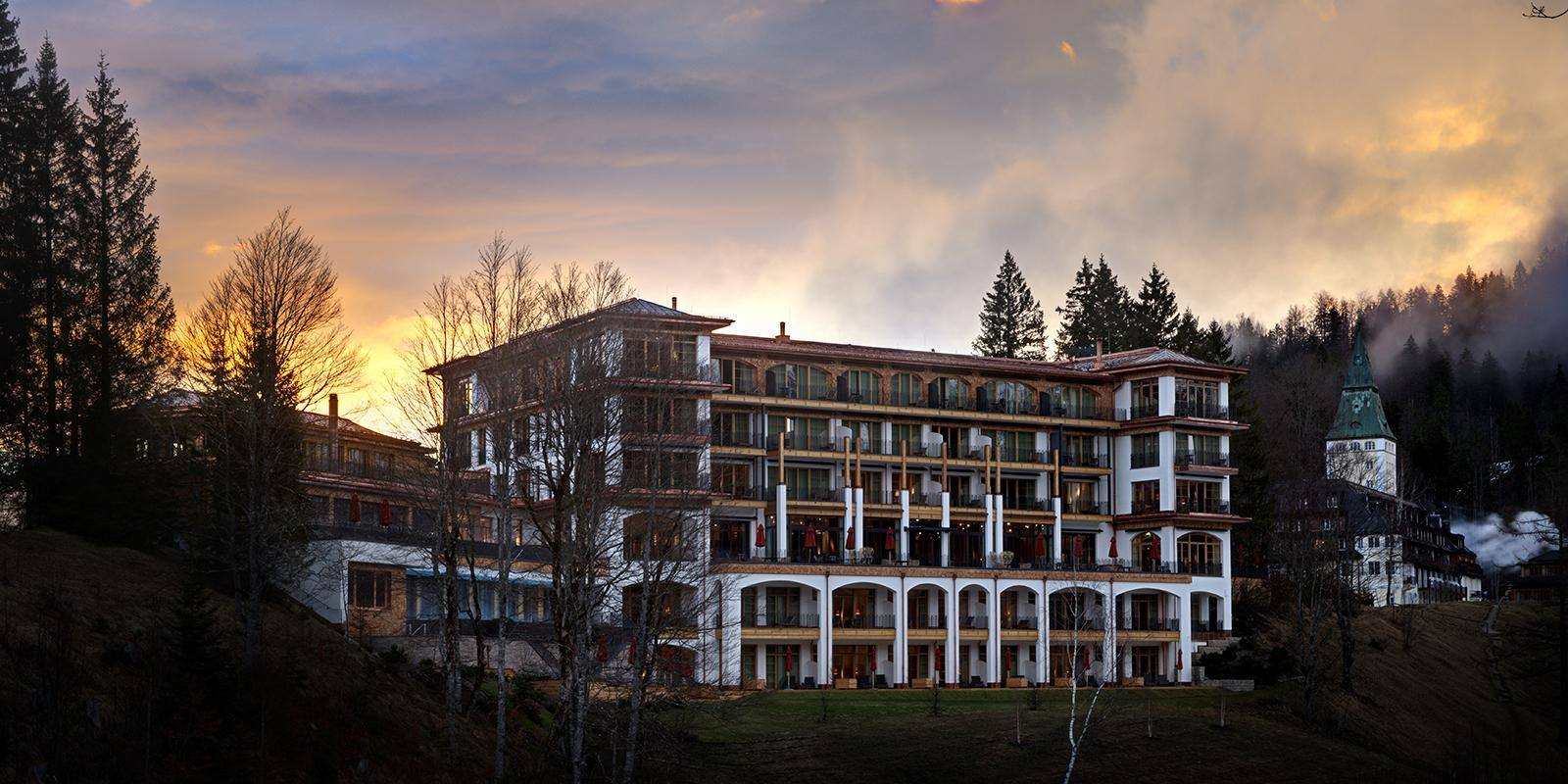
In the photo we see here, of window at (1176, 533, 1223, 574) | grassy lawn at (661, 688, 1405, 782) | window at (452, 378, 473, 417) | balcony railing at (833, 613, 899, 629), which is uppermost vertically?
window at (452, 378, 473, 417)

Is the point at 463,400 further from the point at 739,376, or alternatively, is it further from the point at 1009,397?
the point at 1009,397

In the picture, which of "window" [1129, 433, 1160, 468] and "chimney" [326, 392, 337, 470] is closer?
"chimney" [326, 392, 337, 470]

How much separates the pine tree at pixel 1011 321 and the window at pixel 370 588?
79599 millimetres

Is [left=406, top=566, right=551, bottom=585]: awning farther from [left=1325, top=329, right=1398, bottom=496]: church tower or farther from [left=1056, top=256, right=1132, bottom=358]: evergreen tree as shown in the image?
[left=1325, top=329, right=1398, bottom=496]: church tower

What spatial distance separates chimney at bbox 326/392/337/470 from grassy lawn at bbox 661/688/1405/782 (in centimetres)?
2215

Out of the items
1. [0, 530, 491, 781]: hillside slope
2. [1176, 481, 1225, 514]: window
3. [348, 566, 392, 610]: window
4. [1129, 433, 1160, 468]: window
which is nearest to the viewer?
[0, 530, 491, 781]: hillside slope

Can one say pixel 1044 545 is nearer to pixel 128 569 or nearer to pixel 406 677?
pixel 406 677

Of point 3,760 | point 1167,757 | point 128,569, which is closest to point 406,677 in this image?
point 128,569

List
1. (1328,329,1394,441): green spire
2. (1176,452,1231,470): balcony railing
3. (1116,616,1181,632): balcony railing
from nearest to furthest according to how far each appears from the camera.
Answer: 1. (1116,616,1181,632): balcony railing
2. (1176,452,1231,470): balcony railing
3. (1328,329,1394,441): green spire

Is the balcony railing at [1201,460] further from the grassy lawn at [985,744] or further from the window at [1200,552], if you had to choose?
the grassy lawn at [985,744]

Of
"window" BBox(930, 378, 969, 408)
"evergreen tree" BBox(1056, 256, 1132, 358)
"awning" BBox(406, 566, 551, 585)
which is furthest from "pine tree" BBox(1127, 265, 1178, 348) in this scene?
"awning" BBox(406, 566, 551, 585)

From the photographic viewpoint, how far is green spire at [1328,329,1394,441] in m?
172

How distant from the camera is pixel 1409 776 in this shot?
63.3 m

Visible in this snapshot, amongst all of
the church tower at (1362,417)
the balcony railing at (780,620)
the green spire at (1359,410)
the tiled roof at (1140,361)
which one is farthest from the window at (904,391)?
the green spire at (1359,410)
